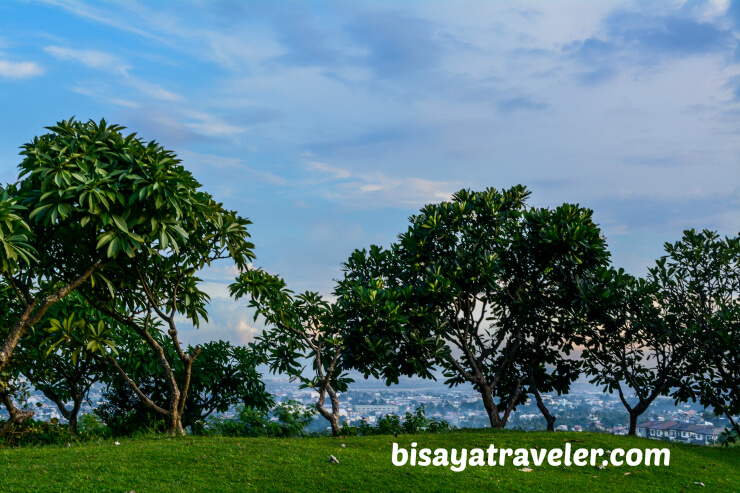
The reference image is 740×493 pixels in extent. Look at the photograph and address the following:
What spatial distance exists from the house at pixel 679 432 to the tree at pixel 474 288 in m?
2.62

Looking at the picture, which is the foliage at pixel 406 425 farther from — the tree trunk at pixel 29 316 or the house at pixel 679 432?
the tree trunk at pixel 29 316

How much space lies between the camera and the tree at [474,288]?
13.0m

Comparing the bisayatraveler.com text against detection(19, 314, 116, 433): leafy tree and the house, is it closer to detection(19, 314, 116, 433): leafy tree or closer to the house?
the house

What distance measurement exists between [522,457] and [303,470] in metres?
3.85

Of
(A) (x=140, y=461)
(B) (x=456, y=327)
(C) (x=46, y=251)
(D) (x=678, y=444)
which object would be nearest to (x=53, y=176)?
(C) (x=46, y=251)

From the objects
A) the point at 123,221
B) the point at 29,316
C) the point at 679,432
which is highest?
the point at 123,221

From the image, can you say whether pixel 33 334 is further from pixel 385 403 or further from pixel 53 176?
pixel 385 403

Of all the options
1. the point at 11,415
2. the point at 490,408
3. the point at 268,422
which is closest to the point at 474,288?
the point at 490,408

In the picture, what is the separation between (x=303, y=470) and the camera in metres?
8.34

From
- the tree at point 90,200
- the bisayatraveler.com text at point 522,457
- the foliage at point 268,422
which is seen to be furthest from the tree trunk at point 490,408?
the tree at point 90,200

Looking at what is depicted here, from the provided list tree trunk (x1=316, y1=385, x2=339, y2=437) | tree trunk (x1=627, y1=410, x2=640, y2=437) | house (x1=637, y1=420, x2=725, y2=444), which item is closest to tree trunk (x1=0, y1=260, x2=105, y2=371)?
tree trunk (x1=316, y1=385, x2=339, y2=437)

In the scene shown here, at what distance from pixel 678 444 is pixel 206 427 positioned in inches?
411

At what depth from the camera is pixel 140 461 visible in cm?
837

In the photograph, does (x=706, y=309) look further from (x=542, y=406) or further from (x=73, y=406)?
(x=73, y=406)
